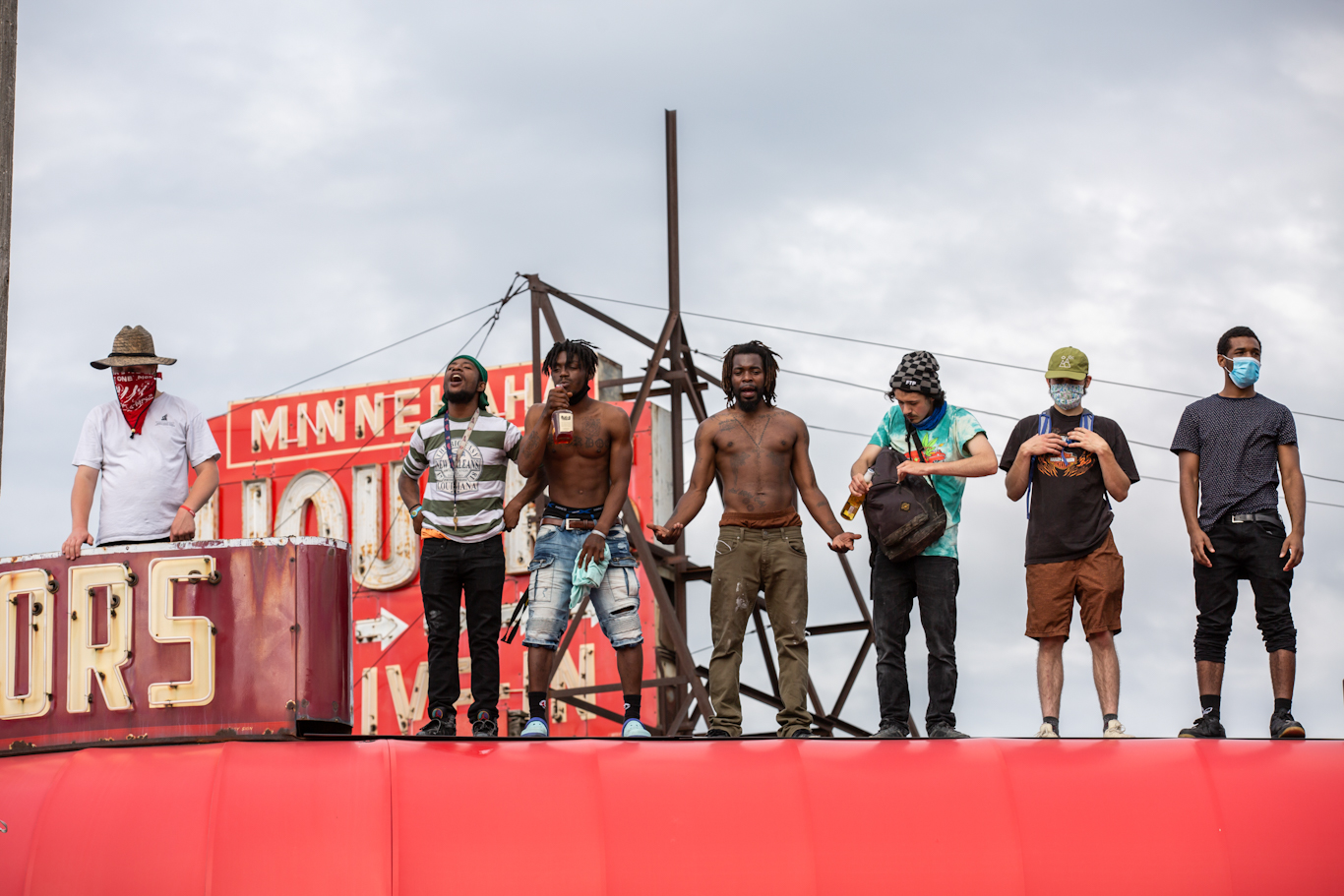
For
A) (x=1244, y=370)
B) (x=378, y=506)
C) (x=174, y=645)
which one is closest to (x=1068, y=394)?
(x=1244, y=370)

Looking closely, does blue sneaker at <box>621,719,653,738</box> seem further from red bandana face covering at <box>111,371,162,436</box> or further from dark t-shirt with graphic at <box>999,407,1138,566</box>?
red bandana face covering at <box>111,371,162,436</box>

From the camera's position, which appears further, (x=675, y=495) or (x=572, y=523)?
(x=675, y=495)

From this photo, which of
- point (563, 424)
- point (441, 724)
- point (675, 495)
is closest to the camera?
point (441, 724)

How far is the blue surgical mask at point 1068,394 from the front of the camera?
9.28 metres

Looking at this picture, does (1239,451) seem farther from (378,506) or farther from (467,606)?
(378,506)

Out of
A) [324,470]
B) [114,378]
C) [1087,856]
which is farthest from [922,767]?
[324,470]

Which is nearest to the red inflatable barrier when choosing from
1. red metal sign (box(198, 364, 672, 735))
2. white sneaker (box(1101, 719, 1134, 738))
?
white sneaker (box(1101, 719, 1134, 738))

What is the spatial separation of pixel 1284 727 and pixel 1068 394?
2.46 m

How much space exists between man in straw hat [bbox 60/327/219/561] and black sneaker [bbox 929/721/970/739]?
15.6 ft

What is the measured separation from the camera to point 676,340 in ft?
53.0

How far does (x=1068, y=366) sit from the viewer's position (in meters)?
9.27

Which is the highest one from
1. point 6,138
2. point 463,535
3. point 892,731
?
point 6,138

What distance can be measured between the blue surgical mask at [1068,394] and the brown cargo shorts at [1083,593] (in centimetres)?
87

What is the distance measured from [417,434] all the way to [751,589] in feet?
8.14
